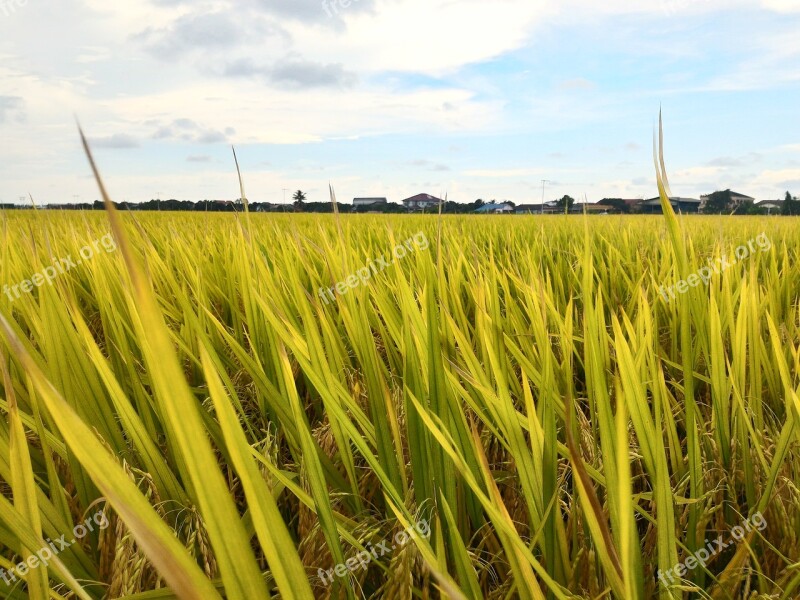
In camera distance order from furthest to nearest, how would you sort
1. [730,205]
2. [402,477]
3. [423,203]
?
[730,205]
[423,203]
[402,477]

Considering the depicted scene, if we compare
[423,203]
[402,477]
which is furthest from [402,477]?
[423,203]

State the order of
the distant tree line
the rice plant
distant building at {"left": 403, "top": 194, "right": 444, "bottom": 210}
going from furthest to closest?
the distant tree line
distant building at {"left": 403, "top": 194, "right": 444, "bottom": 210}
the rice plant

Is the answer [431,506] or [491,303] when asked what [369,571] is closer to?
[431,506]

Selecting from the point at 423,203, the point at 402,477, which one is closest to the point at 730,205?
the point at 423,203

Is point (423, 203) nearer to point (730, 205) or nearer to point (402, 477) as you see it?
point (402, 477)

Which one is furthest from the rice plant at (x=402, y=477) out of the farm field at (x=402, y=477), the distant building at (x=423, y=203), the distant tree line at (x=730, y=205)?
the distant tree line at (x=730, y=205)


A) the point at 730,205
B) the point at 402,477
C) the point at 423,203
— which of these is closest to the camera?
the point at 402,477

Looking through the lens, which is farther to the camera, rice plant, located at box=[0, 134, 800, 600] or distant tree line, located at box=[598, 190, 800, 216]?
distant tree line, located at box=[598, 190, 800, 216]

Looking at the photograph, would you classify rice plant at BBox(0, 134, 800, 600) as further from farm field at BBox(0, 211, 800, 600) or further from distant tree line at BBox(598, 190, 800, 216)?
distant tree line at BBox(598, 190, 800, 216)

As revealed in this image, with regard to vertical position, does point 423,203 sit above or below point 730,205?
above

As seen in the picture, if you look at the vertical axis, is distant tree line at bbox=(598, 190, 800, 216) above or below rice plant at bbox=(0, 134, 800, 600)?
below

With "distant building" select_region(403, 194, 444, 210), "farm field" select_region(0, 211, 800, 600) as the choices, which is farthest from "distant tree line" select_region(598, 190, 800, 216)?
"farm field" select_region(0, 211, 800, 600)

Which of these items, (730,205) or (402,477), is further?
(730,205)

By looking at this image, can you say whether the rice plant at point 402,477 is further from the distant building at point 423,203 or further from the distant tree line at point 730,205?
the distant tree line at point 730,205
